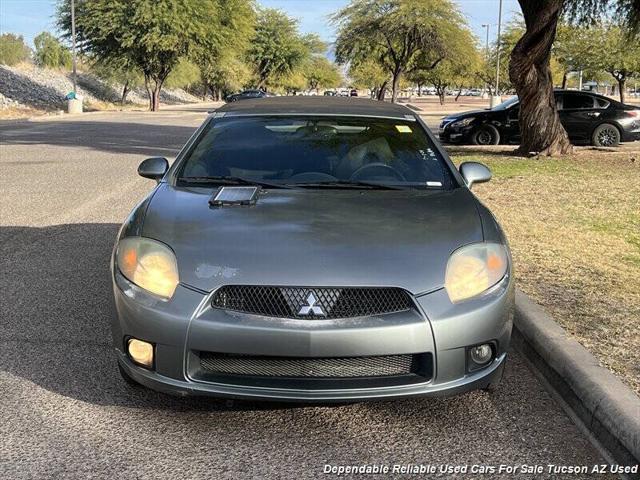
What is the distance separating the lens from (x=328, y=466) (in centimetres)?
295

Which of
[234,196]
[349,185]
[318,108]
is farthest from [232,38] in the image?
[234,196]

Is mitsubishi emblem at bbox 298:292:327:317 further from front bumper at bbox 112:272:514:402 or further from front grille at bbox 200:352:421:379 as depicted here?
front grille at bbox 200:352:421:379

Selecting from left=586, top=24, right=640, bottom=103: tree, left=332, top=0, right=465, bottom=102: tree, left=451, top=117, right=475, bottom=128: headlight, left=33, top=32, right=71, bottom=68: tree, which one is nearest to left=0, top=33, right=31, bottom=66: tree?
left=33, top=32, right=71, bottom=68: tree

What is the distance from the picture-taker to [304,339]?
290 centimetres

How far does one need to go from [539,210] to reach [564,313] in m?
4.32

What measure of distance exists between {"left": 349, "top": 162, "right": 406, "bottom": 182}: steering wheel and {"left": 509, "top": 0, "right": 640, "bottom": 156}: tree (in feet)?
34.7

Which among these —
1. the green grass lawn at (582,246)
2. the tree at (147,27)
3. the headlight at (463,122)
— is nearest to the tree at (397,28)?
the tree at (147,27)

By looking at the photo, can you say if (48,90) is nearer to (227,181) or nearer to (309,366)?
(227,181)

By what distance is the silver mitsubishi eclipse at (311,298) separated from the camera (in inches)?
116

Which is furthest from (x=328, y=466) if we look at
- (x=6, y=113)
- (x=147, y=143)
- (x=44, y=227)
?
(x=6, y=113)

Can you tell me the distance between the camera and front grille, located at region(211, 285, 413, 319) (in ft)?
9.71

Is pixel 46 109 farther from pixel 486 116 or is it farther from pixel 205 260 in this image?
pixel 205 260

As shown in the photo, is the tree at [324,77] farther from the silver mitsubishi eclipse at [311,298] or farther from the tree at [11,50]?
the silver mitsubishi eclipse at [311,298]

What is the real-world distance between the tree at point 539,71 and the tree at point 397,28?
73.0 feet
